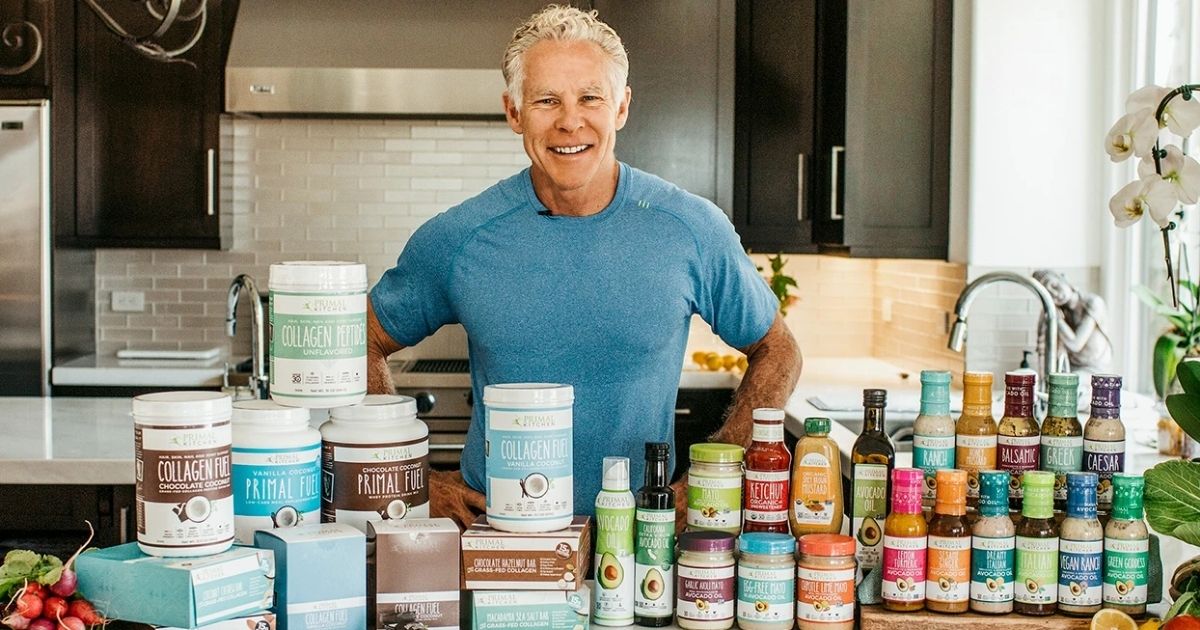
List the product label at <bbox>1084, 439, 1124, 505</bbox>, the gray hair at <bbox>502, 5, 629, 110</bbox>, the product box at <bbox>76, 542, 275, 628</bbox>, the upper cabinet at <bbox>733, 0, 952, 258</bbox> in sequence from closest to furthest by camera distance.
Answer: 1. the product box at <bbox>76, 542, 275, 628</bbox>
2. the product label at <bbox>1084, 439, 1124, 505</bbox>
3. the gray hair at <bbox>502, 5, 629, 110</bbox>
4. the upper cabinet at <bbox>733, 0, 952, 258</bbox>

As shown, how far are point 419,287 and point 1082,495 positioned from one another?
3.98 feet

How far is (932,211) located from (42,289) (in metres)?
3.32

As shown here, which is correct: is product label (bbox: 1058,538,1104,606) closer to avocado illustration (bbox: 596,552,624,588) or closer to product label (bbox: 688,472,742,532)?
product label (bbox: 688,472,742,532)

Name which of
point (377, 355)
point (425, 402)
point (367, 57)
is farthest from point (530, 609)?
point (367, 57)

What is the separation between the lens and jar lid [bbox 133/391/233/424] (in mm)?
1525

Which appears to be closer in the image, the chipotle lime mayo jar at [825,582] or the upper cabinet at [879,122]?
the chipotle lime mayo jar at [825,582]

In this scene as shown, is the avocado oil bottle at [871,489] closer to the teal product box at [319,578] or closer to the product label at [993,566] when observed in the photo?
the product label at [993,566]

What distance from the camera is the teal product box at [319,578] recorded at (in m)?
1.57

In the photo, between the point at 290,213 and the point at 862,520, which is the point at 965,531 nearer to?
the point at 862,520

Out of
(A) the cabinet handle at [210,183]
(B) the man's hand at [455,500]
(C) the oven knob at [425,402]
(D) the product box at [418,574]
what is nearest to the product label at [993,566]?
(D) the product box at [418,574]

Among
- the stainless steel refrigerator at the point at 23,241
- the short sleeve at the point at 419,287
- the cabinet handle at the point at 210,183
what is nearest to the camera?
the short sleeve at the point at 419,287

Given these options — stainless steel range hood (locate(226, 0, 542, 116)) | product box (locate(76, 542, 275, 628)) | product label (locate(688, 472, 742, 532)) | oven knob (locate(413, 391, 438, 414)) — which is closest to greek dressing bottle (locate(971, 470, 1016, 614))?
product label (locate(688, 472, 742, 532))

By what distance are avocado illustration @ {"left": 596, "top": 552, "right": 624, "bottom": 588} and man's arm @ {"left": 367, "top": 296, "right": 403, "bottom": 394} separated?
0.70 meters

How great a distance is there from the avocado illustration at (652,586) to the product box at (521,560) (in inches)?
4.1
